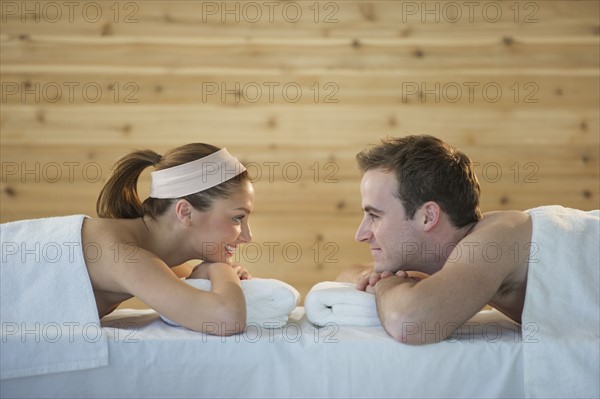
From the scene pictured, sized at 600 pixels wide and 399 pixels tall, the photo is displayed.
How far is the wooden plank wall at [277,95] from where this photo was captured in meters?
3.04

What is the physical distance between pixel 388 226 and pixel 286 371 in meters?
0.45

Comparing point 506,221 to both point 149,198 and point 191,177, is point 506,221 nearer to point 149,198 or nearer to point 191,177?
point 191,177

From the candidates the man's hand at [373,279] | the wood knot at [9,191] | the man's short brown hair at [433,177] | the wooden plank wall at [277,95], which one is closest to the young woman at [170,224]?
the man's hand at [373,279]

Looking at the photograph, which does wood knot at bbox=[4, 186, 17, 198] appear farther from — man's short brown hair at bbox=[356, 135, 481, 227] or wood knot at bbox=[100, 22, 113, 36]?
man's short brown hair at bbox=[356, 135, 481, 227]

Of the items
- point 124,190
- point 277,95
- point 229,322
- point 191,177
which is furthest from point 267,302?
point 277,95

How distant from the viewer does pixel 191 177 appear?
1.81m

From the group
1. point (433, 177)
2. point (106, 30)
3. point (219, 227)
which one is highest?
point (106, 30)

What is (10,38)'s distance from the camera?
306 cm

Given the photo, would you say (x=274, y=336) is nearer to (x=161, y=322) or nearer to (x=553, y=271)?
(x=161, y=322)

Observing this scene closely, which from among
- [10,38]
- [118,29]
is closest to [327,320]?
[118,29]

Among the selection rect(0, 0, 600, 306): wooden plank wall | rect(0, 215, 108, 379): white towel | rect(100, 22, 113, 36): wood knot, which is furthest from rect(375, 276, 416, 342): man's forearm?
rect(100, 22, 113, 36): wood knot

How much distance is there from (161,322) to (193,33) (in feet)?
5.62

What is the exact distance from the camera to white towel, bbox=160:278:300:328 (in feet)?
5.31

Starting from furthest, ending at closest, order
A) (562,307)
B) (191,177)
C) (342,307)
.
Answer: (191,177), (342,307), (562,307)
